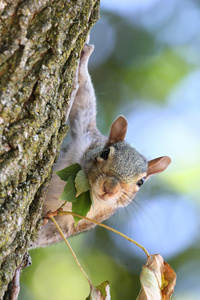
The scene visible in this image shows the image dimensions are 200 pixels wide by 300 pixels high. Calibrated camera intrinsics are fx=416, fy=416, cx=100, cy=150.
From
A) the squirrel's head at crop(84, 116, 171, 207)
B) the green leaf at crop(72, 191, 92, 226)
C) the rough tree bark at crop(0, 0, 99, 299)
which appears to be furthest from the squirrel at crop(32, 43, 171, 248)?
the rough tree bark at crop(0, 0, 99, 299)

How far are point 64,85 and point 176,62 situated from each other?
6.92 ft

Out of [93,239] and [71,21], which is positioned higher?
[71,21]

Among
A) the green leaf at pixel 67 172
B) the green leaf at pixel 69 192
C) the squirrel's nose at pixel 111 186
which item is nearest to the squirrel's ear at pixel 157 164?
the squirrel's nose at pixel 111 186

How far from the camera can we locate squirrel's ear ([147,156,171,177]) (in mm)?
1880

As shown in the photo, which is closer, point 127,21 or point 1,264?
point 1,264

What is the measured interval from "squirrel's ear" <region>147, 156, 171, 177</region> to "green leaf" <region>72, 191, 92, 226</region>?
61 cm

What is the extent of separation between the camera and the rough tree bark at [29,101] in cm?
98

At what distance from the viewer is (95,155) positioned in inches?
71.2

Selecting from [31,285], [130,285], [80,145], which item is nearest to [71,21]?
[80,145]

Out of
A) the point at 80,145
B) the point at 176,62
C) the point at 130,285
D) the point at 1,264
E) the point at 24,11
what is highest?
the point at 176,62

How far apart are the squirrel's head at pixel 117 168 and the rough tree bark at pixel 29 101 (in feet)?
1.31

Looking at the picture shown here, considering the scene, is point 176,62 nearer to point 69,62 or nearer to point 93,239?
point 93,239

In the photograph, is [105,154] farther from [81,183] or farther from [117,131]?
[81,183]

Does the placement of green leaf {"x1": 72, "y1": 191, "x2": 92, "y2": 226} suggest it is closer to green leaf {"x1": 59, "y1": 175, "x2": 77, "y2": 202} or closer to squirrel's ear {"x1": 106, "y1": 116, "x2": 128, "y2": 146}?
green leaf {"x1": 59, "y1": 175, "x2": 77, "y2": 202}
